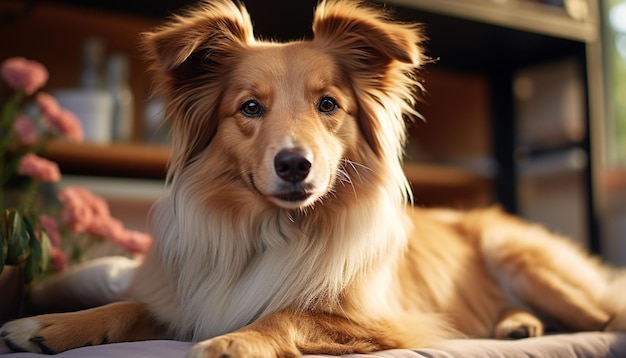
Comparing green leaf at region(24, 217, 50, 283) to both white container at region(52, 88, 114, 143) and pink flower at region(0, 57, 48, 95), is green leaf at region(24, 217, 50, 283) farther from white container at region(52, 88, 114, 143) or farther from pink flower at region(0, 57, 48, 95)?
white container at region(52, 88, 114, 143)

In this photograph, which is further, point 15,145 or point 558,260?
point 15,145

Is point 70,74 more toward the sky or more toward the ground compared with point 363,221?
more toward the sky

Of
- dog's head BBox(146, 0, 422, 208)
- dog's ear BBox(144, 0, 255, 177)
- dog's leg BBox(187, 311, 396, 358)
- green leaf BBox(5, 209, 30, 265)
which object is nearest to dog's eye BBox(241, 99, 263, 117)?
dog's head BBox(146, 0, 422, 208)

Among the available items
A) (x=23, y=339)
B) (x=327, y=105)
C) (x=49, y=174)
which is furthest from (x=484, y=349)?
(x=49, y=174)

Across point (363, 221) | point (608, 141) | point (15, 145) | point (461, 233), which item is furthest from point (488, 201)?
point (15, 145)

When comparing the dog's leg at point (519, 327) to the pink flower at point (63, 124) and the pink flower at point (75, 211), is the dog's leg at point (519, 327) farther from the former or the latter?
the pink flower at point (63, 124)

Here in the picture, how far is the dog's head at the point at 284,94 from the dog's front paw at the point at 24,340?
0.51m

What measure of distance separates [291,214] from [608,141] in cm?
262

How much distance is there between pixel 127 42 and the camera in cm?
319

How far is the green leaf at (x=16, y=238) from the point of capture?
1.58 m

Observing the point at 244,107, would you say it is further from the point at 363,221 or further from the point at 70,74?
the point at 70,74

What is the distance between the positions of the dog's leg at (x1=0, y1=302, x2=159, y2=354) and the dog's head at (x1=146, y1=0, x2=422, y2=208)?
37 cm

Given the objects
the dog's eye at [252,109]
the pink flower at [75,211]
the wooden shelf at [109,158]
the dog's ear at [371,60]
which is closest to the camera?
the dog's eye at [252,109]

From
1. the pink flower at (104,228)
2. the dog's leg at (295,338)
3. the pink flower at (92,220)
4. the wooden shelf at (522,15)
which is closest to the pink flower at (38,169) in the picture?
the pink flower at (92,220)
